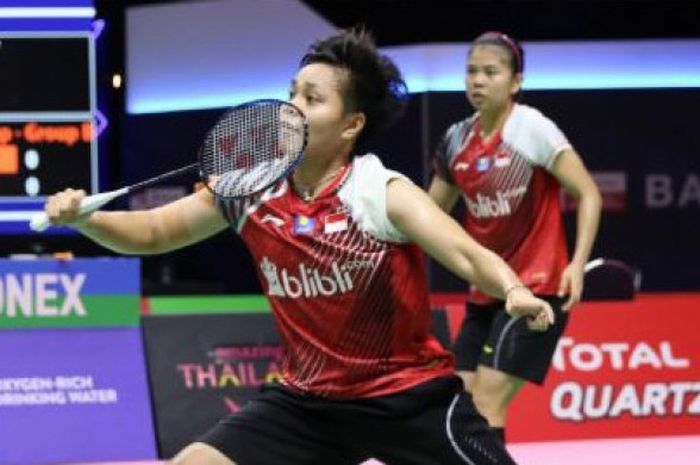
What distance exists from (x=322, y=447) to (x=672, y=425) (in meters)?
4.17

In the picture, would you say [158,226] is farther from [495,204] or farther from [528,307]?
[495,204]

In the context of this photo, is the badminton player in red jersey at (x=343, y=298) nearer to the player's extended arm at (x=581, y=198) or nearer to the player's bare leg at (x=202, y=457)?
the player's bare leg at (x=202, y=457)

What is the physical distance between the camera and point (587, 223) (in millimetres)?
4844

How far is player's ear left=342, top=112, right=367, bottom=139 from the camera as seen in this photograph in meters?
3.32

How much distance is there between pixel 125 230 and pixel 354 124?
583 mm

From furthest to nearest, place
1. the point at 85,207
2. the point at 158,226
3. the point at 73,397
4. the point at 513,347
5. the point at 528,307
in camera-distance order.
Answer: the point at 73,397, the point at 513,347, the point at 158,226, the point at 85,207, the point at 528,307

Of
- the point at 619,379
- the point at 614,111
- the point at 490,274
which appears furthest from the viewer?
the point at 614,111

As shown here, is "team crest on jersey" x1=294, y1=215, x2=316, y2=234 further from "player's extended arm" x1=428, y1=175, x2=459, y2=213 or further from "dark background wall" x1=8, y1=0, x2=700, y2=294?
"dark background wall" x1=8, y1=0, x2=700, y2=294

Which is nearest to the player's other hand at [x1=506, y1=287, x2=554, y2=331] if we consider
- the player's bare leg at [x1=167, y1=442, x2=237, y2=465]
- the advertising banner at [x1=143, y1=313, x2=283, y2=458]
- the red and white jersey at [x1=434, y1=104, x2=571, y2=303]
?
the player's bare leg at [x1=167, y1=442, x2=237, y2=465]

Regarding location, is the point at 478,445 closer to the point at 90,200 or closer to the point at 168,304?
the point at 90,200

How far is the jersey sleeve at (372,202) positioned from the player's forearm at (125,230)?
1.59 feet

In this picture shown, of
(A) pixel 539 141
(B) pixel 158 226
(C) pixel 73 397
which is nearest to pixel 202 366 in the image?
(C) pixel 73 397

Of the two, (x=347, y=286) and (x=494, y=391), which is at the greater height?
(x=347, y=286)

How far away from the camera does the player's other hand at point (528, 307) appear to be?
113 inches
